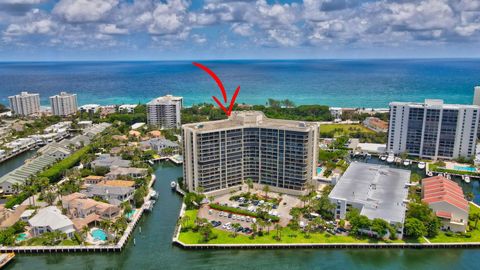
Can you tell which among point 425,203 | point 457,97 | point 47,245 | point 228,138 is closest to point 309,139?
point 228,138

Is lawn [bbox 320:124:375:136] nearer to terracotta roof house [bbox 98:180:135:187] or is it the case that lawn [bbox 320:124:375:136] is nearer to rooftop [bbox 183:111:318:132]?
rooftop [bbox 183:111:318:132]

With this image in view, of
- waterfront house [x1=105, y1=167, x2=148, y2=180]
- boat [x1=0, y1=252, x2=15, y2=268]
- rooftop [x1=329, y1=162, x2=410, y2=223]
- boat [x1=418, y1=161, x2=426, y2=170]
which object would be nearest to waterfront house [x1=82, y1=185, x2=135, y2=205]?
waterfront house [x1=105, y1=167, x2=148, y2=180]

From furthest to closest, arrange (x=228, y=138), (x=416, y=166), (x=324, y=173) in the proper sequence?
(x=416, y=166) → (x=324, y=173) → (x=228, y=138)

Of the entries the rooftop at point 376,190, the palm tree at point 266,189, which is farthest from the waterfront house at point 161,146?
the rooftop at point 376,190

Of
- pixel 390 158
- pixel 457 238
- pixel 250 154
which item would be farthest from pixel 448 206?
pixel 390 158

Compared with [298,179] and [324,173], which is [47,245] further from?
[324,173]

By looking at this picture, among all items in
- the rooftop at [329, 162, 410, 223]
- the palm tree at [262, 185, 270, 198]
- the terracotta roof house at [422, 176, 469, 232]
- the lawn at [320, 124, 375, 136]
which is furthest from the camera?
the lawn at [320, 124, 375, 136]

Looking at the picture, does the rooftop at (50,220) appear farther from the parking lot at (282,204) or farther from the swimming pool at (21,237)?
the parking lot at (282,204)
